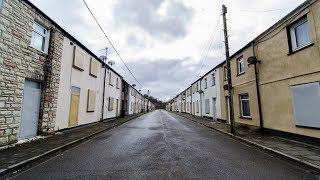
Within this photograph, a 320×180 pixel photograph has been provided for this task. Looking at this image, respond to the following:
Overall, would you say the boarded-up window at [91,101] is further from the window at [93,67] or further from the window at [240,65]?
the window at [240,65]

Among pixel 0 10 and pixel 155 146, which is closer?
pixel 0 10

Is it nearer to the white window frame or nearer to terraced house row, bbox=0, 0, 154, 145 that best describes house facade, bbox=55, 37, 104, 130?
terraced house row, bbox=0, 0, 154, 145

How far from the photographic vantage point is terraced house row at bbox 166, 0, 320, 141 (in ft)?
32.9

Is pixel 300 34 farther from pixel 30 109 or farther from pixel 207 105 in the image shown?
pixel 207 105

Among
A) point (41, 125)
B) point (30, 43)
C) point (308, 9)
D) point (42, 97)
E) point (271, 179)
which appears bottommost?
point (271, 179)

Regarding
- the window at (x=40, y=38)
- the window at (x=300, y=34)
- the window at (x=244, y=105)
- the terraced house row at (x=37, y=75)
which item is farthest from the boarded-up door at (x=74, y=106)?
the window at (x=300, y=34)

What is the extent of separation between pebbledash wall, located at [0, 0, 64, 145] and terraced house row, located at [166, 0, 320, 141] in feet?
39.9

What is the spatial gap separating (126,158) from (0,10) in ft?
23.8

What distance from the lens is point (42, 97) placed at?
39.3 ft

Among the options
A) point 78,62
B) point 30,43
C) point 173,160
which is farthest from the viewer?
point 78,62

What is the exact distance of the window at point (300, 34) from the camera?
10734 mm

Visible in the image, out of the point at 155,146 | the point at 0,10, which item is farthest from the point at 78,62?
the point at 155,146

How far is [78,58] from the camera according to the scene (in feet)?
52.7

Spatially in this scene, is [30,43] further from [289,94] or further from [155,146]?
[289,94]
